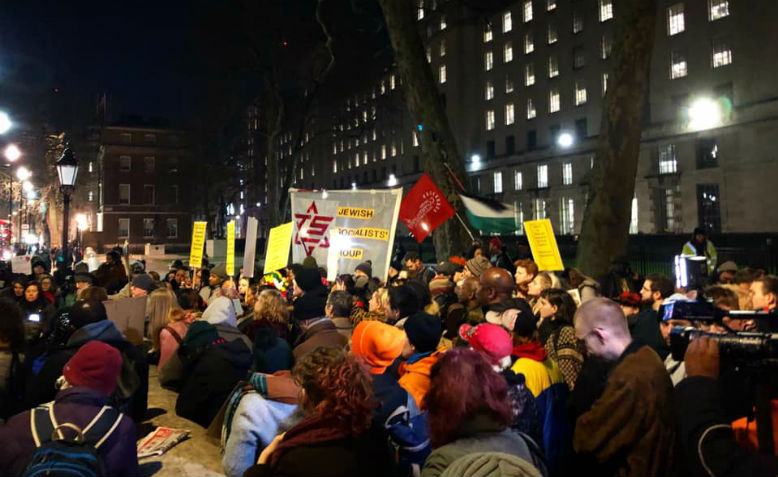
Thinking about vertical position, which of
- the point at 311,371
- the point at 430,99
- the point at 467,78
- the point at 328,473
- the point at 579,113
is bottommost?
the point at 328,473

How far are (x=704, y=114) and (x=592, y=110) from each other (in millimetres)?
11564

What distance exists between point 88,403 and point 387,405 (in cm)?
151

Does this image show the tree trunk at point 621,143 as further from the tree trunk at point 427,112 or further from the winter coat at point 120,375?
the winter coat at point 120,375

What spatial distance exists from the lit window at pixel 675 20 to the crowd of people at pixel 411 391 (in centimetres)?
→ 4803

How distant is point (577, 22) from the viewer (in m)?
55.7

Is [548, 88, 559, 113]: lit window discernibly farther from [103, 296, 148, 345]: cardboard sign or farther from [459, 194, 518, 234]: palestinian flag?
[103, 296, 148, 345]: cardboard sign

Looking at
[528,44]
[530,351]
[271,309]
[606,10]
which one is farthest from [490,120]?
[530,351]

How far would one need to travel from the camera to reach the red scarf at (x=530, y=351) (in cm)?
372

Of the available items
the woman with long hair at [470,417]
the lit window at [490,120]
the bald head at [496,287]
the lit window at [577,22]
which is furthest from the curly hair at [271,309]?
the lit window at [490,120]

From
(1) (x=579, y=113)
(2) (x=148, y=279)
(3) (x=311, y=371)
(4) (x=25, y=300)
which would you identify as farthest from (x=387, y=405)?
(1) (x=579, y=113)

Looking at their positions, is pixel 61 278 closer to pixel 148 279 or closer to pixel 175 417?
pixel 148 279

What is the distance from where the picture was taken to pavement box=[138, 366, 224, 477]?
4410 millimetres

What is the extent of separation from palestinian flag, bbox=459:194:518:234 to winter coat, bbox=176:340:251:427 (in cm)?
682

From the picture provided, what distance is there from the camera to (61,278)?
1317 centimetres
